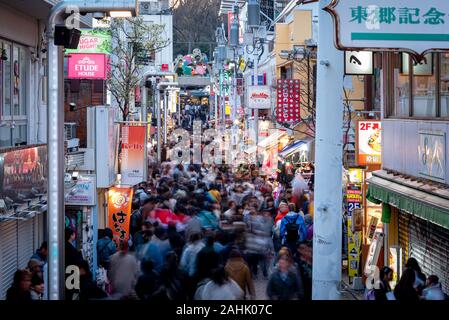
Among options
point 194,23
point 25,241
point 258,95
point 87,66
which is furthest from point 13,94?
point 194,23

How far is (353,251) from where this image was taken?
55.7ft

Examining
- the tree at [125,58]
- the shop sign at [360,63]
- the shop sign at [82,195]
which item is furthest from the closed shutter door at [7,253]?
the tree at [125,58]

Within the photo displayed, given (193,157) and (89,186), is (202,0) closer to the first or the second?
(193,157)

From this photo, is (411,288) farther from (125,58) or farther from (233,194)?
(125,58)

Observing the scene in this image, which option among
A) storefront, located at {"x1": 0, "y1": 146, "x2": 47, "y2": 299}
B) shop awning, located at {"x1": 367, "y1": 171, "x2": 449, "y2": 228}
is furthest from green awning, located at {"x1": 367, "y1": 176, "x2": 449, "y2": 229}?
storefront, located at {"x1": 0, "y1": 146, "x2": 47, "y2": 299}

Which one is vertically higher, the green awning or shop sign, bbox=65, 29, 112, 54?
shop sign, bbox=65, 29, 112, 54

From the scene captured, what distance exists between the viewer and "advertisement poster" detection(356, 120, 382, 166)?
17344mm

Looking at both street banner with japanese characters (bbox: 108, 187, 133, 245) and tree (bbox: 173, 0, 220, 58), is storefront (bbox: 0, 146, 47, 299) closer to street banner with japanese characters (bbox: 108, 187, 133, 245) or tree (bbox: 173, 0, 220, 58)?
street banner with japanese characters (bbox: 108, 187, 133, 245)

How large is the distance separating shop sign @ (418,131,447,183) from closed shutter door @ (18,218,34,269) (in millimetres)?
7166

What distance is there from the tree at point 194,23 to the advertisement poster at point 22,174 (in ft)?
237

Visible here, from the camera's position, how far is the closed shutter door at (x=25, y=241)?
1504 centimetres

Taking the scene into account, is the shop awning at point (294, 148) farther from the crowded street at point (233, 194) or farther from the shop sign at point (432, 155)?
the shop sign at point (432, 155)

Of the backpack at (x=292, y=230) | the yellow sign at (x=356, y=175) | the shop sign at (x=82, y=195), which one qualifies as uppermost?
the yellow sign at (x=356, y=175)
